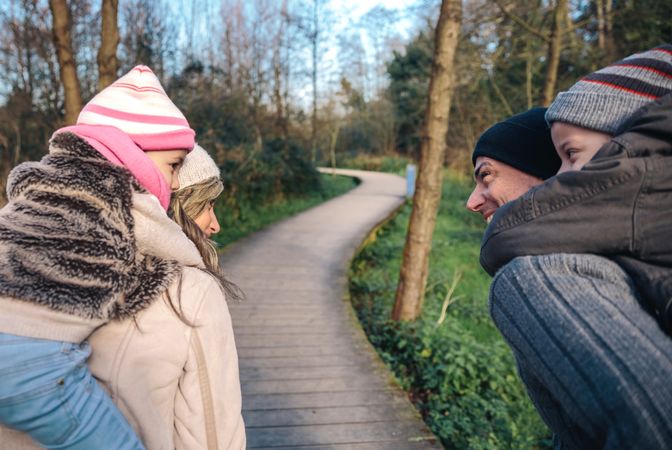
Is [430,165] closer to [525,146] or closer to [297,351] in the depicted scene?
[297,351]

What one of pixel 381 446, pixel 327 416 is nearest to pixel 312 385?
pixel 327 416

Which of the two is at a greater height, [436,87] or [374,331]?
[436,87]

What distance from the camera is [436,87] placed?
4668mm

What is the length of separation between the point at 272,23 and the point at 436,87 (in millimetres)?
18227

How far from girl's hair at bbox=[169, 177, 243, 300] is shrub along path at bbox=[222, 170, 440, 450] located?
5.39 feet

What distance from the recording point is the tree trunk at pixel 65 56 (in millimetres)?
5035

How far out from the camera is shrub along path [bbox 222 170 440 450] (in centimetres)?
298

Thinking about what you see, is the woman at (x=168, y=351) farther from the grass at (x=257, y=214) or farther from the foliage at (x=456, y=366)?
the grass at (x=257, y=214)

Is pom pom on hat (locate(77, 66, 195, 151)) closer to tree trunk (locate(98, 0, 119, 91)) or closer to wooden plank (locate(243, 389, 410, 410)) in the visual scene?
wooden plank (locate(243, 389, 410, 410))

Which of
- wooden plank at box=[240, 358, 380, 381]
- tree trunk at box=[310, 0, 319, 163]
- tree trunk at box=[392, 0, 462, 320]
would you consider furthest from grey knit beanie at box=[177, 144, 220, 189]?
tree trunk at box=[310, 0, 319, 163]

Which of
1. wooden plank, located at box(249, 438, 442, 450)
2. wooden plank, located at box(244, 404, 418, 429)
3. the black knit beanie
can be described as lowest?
wooden plank, located at box(244, 404, 418, 429)

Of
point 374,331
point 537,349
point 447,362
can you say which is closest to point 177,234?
point 537,349

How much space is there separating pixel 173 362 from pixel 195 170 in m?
0.86

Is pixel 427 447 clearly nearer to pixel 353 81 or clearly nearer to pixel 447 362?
pixel 447 362
